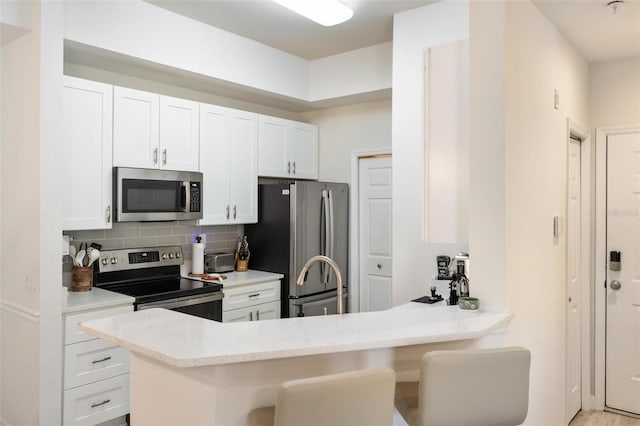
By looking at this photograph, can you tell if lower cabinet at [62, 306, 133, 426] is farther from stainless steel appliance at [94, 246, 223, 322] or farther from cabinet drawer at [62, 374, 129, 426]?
stainless steel appliance at [94, 246, 223, 322]

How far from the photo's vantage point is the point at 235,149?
13.6 feet

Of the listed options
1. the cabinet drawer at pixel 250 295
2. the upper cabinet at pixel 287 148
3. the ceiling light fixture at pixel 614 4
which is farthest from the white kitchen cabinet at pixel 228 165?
the ceiling light fixture at pixel 614 4

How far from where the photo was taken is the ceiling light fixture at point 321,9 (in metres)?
2.88

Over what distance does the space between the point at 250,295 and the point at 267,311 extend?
251 mm

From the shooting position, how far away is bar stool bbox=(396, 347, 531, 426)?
1.64 m

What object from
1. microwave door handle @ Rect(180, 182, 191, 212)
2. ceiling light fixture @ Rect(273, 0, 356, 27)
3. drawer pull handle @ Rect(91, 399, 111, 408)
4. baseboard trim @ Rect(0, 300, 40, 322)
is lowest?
drawer pull handle @ Rect(91, 399, 111, 408)

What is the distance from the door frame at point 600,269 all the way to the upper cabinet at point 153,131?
3126 mm

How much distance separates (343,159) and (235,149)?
1182 millimetres

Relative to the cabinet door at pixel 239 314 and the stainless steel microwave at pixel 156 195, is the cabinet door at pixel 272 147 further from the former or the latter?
the cabinet door at pixel 239 314

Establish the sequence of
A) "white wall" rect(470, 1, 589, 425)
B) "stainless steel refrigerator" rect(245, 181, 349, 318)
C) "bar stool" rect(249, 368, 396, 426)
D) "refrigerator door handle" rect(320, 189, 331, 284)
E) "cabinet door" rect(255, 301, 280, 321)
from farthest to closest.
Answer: "refrigerator door handle" rect(320, 189, 331, 284)
"stainless steel refrigerator" rect(245, 181, 349, 318)
"cabinet door" rect(255, 301, 280, 321)
"white wall" rect(470, 1, 589, 425)
"bar stool" rect(249, 368, 396, 426)

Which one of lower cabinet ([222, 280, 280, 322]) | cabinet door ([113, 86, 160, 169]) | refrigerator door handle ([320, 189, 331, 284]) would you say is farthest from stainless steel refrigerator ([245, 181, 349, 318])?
cabinet door ([113, 86, 160, 169])

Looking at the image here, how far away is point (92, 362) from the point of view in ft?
9.87

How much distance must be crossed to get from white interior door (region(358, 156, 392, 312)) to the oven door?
5.21ft

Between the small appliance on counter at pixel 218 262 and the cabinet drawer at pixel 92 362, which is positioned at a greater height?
the small appliance on counter at pixel 218 262
